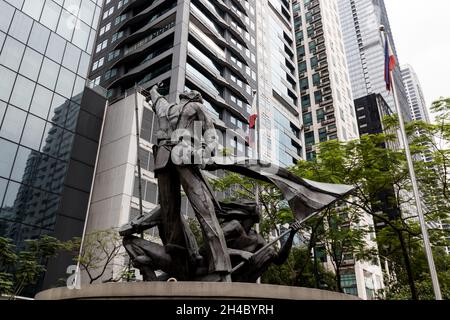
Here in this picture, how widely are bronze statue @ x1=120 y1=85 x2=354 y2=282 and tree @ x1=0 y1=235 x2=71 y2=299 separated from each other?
12.6 meters

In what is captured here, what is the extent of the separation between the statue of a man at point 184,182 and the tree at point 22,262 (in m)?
12.9

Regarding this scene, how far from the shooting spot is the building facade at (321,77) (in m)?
60.0

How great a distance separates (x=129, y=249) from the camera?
22.2ft

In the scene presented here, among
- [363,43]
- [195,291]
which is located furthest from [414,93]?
[195,291]

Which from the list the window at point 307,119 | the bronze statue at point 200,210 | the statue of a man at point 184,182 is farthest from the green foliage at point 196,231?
the window at point 307,119

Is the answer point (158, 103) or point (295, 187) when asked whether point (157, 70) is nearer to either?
point (158, 103)

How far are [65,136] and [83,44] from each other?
302 inches

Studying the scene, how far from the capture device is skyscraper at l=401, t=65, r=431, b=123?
139375mm

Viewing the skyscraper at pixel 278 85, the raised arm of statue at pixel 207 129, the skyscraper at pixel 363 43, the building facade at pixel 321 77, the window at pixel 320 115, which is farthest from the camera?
the skyscraper at pixel 363 43

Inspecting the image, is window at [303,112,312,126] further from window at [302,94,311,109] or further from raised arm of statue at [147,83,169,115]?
raised arm of statue at [147,83,169,115]

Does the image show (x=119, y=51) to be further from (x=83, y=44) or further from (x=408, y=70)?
(x=408, y=70)

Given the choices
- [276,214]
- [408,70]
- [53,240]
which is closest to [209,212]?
[276,214]

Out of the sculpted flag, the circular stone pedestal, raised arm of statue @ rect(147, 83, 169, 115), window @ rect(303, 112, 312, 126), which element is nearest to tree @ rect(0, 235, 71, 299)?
raised arm of statue @ rect(147, 83, 169, 115)

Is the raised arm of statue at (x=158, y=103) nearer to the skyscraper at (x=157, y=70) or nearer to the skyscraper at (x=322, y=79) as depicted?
the skyscraper at (x=157, y=70)
